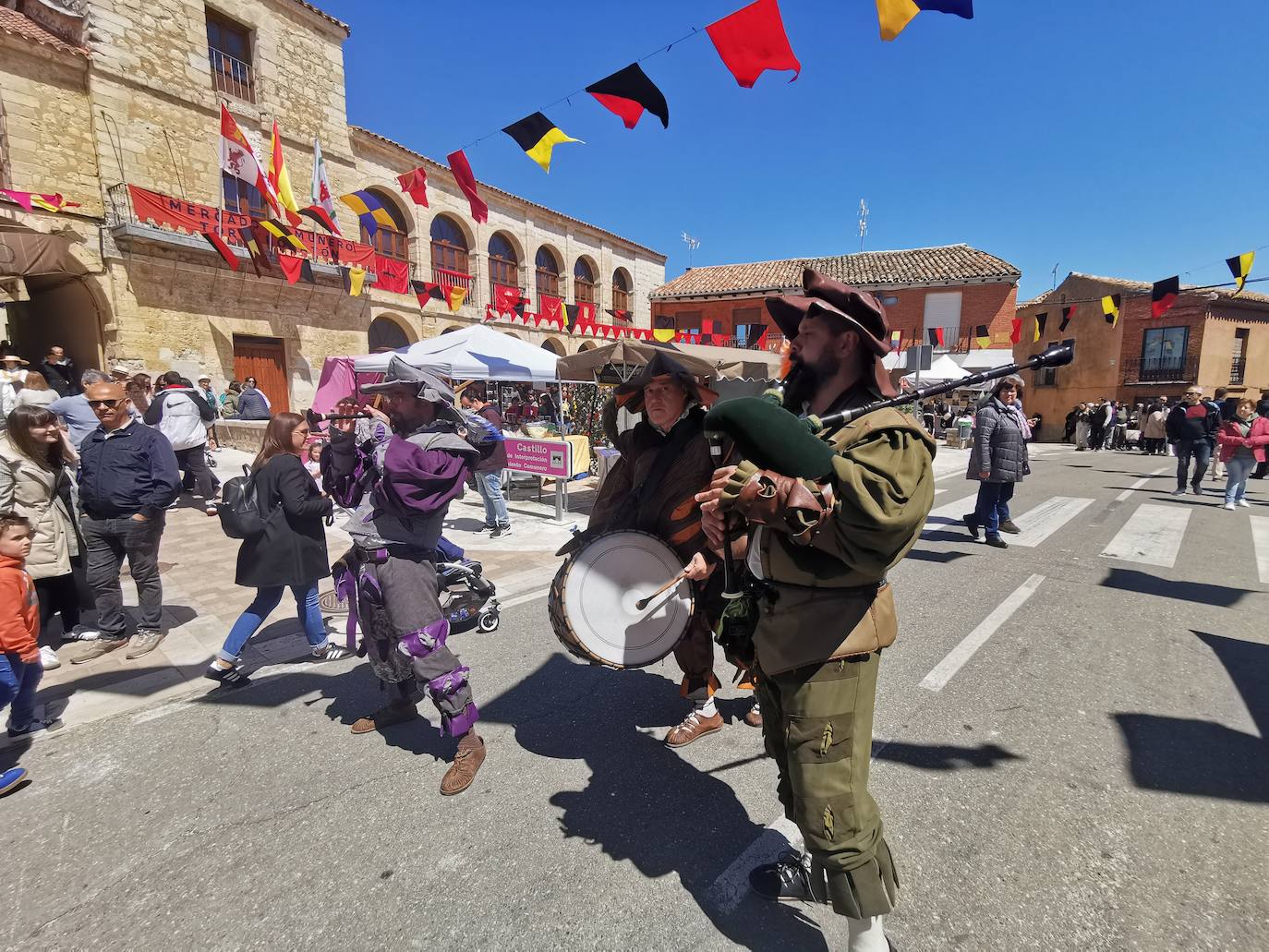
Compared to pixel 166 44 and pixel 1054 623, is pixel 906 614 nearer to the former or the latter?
pixel 1054 623

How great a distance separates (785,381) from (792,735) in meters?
1.11

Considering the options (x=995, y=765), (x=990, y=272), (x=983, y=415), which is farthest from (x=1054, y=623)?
(x=990, y=272)

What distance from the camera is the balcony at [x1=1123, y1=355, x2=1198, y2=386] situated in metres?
27.3

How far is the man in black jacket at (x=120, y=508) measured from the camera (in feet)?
12.8

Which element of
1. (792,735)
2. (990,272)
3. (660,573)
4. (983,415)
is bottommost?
(792,735)

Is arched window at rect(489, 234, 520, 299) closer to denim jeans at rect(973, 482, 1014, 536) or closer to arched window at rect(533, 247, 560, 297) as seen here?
arched window at rect(533, 247, 560, 297)

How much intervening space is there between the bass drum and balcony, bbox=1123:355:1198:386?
118 ft

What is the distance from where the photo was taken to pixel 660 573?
8.41 ft

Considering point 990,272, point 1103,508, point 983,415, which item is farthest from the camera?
point 990,272

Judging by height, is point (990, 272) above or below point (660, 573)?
above

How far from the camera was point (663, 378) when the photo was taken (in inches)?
111

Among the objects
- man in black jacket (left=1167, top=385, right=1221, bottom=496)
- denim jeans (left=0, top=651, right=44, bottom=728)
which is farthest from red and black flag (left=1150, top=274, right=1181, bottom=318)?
denim jeans (left=0, top=651, right=44, bottom=728)

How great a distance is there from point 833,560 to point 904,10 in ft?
13.5

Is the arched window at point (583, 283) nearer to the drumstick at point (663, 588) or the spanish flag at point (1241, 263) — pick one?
the spanish flag at point (1241, 263)
